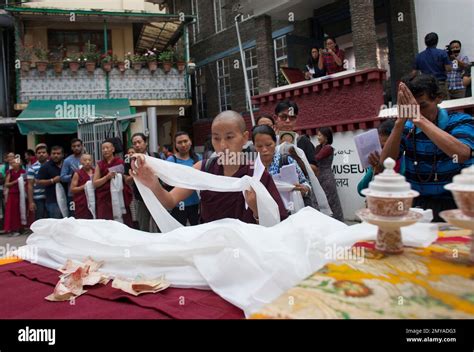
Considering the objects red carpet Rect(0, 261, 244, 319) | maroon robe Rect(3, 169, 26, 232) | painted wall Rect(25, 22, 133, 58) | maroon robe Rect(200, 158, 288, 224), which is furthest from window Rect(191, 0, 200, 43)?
red carpet Rect(0, 261, 244, 319)

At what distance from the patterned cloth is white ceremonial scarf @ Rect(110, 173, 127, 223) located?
4.27 meters

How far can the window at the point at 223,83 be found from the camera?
46.9ft

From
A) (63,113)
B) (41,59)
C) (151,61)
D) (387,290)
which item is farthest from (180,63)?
(387,290)

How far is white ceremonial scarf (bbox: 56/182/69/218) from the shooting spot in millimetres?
6354

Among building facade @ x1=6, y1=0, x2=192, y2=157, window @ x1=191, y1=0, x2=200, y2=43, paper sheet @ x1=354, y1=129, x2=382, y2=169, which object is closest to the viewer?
paper sheet @ x1=354, y1=129, x2=382, y2=169

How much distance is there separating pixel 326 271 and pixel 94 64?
42.2 feet

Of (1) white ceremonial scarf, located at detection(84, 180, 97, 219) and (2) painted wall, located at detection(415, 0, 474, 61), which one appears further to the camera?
(2) painted wall, located at detection(415, 0, 474, 61)

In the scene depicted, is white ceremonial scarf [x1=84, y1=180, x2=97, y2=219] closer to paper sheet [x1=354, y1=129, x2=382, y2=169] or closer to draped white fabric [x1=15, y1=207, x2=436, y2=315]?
draped white fabric [x1=15, y1=207, x2=436, y2=315]

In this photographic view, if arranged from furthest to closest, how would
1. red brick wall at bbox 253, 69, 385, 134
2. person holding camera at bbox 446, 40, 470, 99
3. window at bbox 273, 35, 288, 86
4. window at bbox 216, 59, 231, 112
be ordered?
window at bbox 216, 59, 231, 112 < window at bbox 273, 35, 288, 86 < red brick wall at bbox 253, 69, 385, 134 < person holding camera at bbox 446, 40, 470, 99

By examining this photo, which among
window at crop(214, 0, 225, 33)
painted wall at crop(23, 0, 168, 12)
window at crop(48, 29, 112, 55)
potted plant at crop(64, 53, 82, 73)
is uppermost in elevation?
painted wall at crop(23, 0, 168, 12)

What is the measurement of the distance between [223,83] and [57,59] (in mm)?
5514

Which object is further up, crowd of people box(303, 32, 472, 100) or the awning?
the awning
